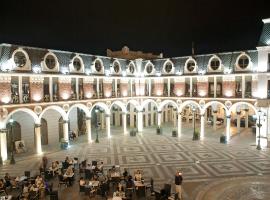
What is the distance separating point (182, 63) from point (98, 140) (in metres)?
17.4

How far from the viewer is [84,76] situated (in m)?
35.1

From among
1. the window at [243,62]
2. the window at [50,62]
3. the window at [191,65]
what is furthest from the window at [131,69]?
the window at [243,62]

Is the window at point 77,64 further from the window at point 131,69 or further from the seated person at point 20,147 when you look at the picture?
the seated person at point 20,147

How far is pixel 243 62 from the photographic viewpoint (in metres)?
33.6

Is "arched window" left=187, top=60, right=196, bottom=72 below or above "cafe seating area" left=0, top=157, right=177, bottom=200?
above

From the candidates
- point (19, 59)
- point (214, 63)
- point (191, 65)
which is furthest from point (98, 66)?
point (214, 63)

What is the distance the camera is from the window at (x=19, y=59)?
2812cm

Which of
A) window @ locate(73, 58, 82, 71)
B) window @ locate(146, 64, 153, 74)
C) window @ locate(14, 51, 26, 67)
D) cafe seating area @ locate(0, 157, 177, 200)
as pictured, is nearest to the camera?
cafe seating area @ locate(0, 157, 177, 200)

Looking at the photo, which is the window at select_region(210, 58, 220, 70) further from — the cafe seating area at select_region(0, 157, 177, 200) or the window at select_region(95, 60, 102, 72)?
the cafe seating area at select_region(0, 157, 177, 200)

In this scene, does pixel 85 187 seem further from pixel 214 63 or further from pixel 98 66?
pixel 214 63

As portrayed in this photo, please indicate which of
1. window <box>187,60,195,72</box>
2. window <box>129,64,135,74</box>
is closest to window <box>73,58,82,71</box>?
window <box>129,64,135,74</box>

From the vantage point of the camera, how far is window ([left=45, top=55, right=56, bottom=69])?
31.2 m

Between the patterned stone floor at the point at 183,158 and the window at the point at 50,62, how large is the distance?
10530 mm

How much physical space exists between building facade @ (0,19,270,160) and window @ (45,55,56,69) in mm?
49
